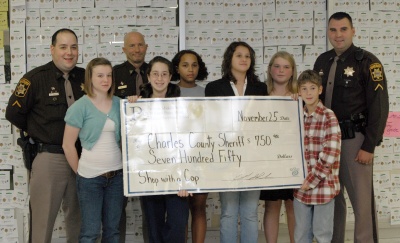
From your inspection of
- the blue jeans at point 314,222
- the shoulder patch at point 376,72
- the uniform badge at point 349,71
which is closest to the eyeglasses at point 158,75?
the blue jeans at point 314,222

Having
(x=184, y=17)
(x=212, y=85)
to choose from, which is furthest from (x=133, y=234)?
(x=184, y=17)

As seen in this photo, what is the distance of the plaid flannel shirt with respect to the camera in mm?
3064

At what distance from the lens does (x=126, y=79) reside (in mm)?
3803

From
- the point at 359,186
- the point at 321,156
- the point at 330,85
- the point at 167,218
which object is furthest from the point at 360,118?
the point at 167,218

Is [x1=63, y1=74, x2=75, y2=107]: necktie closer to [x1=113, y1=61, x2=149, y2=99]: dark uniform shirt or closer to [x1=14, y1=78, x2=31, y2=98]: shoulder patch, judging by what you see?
[x1=14, y1=78, x2=31, y2=98]: shoulder patch

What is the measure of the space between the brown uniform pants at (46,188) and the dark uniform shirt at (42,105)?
0.16 meters

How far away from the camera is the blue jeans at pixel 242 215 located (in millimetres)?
3277

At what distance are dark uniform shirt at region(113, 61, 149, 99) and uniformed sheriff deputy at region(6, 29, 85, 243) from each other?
15.2 inches

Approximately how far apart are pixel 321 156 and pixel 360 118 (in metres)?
0.63

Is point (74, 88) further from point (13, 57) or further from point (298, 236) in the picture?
point (298, 236)

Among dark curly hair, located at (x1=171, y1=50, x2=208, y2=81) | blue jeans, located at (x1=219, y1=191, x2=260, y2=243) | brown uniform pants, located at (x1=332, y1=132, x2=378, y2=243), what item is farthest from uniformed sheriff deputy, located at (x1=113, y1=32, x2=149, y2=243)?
brown uniform pants, located at (x1=332, y1=132, x2=378, y2=243)

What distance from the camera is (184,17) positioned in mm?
4336

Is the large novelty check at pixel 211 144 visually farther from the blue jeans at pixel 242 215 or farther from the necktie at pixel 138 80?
the necktie at pixel 138 80

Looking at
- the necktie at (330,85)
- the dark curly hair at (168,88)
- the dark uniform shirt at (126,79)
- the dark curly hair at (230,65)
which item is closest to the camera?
the dark curly hair at (168,88)
